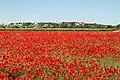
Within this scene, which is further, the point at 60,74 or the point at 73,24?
the point at 73,24

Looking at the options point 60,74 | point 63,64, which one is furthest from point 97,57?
point 60,74

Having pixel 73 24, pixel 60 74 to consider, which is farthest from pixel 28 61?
pixel 73 24

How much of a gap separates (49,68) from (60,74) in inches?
33.2

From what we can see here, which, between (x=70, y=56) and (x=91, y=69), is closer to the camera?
(x=91, y=69)

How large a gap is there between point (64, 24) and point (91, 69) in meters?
81.5

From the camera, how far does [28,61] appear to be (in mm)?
10805

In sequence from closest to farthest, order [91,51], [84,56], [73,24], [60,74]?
[60,74], [84,56], [91,51], [73,24]

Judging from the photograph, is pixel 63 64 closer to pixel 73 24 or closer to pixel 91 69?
pixel 91 69

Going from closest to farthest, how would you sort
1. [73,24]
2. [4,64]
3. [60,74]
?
1. [60,74]
2. [4,64]
3. [73,24]

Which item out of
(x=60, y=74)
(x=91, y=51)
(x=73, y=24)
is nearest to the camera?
(x=60, y=74)

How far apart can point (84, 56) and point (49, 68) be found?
10.5 ft

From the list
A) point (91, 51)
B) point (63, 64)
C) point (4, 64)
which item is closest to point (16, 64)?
point (4, 64)

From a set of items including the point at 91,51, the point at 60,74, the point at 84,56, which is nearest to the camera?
the point at 60,74

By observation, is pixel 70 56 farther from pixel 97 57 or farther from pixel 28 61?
pixel 28 61
